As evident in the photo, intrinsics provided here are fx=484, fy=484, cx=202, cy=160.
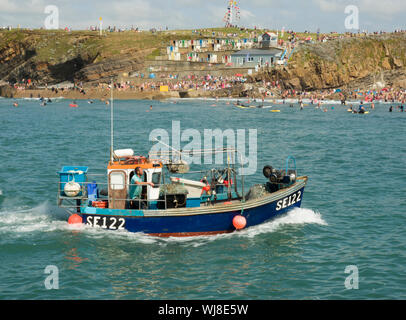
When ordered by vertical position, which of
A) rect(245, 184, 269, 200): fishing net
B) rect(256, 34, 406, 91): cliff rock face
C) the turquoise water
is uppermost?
rect(256, 34, 406, 91): cliff rock face

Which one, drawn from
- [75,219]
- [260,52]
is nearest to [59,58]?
[260,52]

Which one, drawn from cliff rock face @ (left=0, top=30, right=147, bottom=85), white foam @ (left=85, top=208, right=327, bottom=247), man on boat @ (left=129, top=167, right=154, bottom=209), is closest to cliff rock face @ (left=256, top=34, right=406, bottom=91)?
cliff rock face @ (left=0, top=30, right=147, bottom=85)

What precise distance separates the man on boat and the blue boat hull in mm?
662

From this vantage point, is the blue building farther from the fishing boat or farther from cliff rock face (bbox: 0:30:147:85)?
Result: the fishing boat

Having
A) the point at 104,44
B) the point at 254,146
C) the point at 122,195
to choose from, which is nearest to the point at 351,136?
the point at 254,146

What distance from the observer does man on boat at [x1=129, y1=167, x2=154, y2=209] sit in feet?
61.1

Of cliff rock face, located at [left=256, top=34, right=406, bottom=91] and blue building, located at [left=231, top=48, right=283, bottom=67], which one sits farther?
cliff rock face, located at [left=256, top=34, right=406, bottom=91]

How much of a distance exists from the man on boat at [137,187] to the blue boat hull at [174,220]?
662 millimetres

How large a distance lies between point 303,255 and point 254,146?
93.7 ft

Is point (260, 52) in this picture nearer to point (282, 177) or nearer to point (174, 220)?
point (282, 177)

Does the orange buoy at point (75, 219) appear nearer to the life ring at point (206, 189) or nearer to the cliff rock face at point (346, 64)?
the life ring at point (206, 189)

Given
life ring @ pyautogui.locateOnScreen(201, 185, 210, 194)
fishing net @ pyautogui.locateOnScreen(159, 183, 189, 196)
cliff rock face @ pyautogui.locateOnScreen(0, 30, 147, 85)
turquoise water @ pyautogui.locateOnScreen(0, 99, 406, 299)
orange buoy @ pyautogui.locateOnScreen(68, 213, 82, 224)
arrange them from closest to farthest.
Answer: turquoise water @ pyautogui.locateOnScreen(0, 99, 406, 299), fishing net @ pyautogui.locateOnScreen(159, 183, 189, 196), orange buoy @ pyautogui.locateOnScreen(68, 213, 82, 224), life ring @ pyautogui.locateOnScreen(201, 185, 210, 194), cliff rock face @ pyautogui.locateOnScreen(0, 30, 147, 85)

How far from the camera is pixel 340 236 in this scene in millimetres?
20297

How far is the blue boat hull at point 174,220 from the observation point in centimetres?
1862
